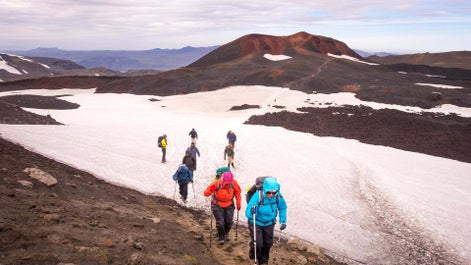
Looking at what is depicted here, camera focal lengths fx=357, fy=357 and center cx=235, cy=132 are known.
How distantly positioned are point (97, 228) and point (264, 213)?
429cm

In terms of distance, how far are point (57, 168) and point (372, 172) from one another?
1905 cm

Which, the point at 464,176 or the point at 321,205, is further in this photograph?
the point at 464,176

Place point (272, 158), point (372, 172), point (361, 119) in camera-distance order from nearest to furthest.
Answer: point (372, 172) < point (272, 158) < point (361, 119)

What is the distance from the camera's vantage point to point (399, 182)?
22.2 meters

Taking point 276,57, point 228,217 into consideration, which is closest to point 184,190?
point 228,217

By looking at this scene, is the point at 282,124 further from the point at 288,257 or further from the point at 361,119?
the point at 288,257

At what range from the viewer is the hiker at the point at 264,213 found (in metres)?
9.05

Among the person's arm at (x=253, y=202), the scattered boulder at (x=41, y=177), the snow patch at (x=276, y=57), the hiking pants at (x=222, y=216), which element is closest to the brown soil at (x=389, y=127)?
the hiking pants at (x=222, y=216)

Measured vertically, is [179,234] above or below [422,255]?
above

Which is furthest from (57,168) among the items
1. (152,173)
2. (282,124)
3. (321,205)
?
(282,124)

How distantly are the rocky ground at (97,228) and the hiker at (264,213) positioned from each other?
0.87 m

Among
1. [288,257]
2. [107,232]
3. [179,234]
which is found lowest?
[288,257]

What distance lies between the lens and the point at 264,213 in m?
9.17

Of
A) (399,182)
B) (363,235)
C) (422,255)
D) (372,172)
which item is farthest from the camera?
(372,172)
